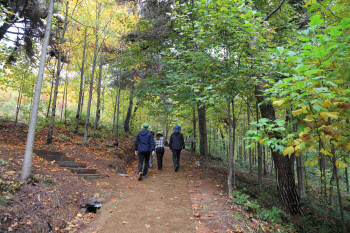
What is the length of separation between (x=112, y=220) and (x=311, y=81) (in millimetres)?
4117

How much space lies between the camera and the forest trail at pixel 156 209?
3.47 metres

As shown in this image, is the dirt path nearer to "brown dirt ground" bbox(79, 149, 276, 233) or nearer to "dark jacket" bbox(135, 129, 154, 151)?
"brown dirt ground" bbox(79, 149, 276, 233)

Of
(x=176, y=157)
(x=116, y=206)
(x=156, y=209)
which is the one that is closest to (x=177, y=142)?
(x=176, y=157)

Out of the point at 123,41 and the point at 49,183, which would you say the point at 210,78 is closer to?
the point at 49,183

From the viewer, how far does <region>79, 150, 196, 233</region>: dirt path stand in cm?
345

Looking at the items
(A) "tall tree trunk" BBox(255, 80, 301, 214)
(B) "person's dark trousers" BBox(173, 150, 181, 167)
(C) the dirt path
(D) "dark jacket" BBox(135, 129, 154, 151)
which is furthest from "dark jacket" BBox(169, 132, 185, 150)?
(A) "tall tree trunk" BBox(255, 80, 301, 214)

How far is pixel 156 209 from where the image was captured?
166 inches

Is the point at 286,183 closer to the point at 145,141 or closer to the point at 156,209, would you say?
the point at 156,209

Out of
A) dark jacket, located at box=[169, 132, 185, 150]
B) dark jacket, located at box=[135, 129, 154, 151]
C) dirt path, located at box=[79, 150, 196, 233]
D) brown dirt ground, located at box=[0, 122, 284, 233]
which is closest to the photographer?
brown dirt ground, located at box=[0, 122, 284, 233]

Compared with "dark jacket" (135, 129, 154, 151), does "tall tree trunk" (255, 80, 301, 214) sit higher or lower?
lower

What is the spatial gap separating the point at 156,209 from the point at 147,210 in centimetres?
21

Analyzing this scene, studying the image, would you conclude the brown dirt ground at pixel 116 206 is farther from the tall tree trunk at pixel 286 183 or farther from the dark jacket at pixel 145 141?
the tall tree trunk at pixel 286 183

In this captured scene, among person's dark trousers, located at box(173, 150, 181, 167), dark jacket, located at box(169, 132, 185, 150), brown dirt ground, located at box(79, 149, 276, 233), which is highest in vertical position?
dark jacket, located at box(169, 132, 185, 150)

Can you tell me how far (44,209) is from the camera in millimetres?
3561
